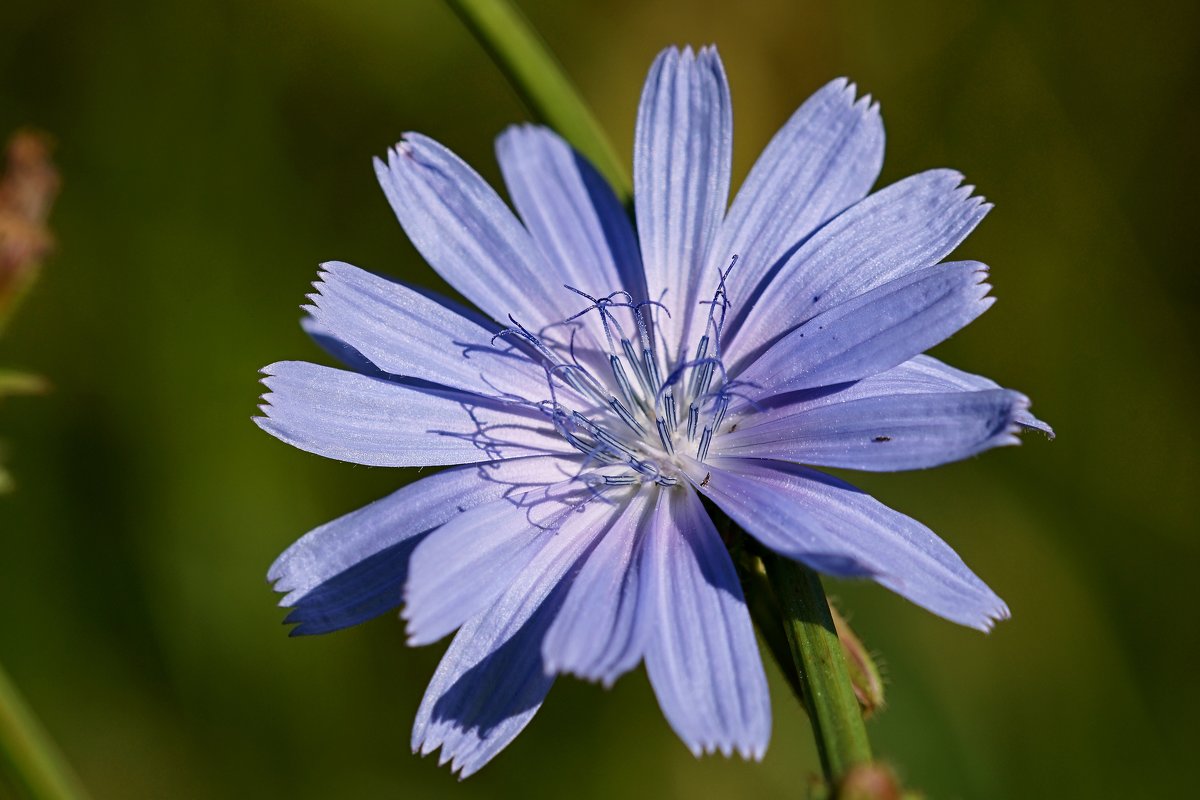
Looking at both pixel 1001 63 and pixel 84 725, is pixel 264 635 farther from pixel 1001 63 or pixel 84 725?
pixel 1001 63

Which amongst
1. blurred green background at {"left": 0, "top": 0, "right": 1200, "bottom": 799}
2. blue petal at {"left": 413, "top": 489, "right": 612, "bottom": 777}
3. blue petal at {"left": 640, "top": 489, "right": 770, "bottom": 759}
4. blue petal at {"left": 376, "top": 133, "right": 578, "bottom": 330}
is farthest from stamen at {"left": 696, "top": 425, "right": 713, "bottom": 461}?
blurred green background at {"left": 0, "top": 0, "right": 1200, "bottom": 799}

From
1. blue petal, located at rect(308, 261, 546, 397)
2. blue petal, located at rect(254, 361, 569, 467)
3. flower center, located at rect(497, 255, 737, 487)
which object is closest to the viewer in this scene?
blue petal, located at rect(254, 361, 569, 467)

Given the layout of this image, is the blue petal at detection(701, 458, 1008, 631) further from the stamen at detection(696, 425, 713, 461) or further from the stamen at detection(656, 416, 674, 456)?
the stamen at detection(656, 416, 674, 456)

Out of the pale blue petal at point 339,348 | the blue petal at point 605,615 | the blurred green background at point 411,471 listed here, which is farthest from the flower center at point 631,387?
the blurred green background at point 411,471

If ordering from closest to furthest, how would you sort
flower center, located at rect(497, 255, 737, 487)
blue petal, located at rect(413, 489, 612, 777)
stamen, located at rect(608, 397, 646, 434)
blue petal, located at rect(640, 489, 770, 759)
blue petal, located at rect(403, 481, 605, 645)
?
blue petal, located at rect(640, 489, 770, 759)
blue petal, located at rect(403, 481, 605, 645)
blue petal, located at rect(413, 489, 612, 777)
flower center, located at rect(497, 255, 737, 487)
stamen, located at rect(608, 397, 646, 434)

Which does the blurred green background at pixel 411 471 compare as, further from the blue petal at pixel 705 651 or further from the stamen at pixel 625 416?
the blue petal at pixel 705 651

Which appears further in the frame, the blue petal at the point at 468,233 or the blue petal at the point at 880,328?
the blue petal at the point at 468,233
